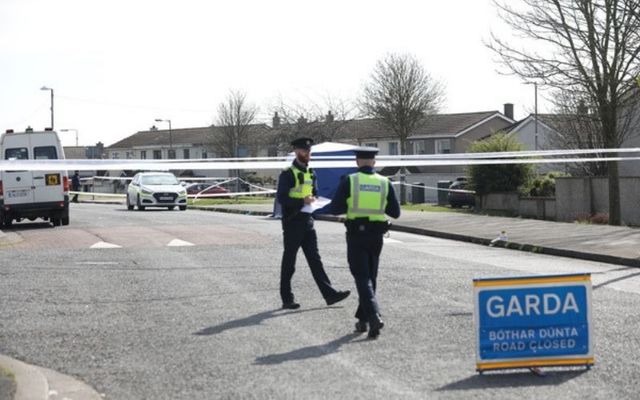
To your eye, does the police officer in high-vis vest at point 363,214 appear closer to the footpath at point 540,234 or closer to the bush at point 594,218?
the footpath at point 540,234

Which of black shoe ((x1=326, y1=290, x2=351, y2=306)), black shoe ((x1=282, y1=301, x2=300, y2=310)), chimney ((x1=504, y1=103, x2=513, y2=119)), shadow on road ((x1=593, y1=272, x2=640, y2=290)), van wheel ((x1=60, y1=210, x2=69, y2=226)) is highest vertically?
chimney ((x1=504, y1=103, x2=513, y2=119))

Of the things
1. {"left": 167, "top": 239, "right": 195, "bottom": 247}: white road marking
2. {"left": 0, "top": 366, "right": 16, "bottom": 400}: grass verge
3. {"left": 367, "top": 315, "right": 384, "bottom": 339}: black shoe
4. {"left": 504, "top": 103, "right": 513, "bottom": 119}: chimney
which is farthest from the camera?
{"left": 504, "top": 103, "right": 513, "bottom": 119}: chimney

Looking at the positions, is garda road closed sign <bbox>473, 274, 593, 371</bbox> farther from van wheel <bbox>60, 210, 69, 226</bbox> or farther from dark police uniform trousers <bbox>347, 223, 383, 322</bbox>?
van wheel <bbox>60, 210, 69, 226</bbox>

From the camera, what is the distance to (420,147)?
75312mm

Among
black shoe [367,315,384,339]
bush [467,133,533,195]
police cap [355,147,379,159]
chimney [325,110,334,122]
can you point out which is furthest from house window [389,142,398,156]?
black shoe [367,315,384,339]

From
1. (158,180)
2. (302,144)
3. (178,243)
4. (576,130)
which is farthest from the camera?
(158,180)

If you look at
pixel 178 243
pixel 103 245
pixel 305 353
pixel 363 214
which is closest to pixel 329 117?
pixel 178 243

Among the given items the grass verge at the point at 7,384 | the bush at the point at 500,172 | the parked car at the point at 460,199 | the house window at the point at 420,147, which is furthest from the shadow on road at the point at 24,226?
the house window at the point at 420,147

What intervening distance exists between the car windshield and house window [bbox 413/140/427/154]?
3737cm

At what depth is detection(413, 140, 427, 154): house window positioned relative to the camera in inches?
2949

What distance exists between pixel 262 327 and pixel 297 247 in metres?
1.49

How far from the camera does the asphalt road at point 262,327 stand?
7.84m

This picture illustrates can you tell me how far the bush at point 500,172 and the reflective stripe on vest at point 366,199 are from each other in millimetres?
28043

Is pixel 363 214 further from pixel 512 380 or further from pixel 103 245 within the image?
pixel 103 245
